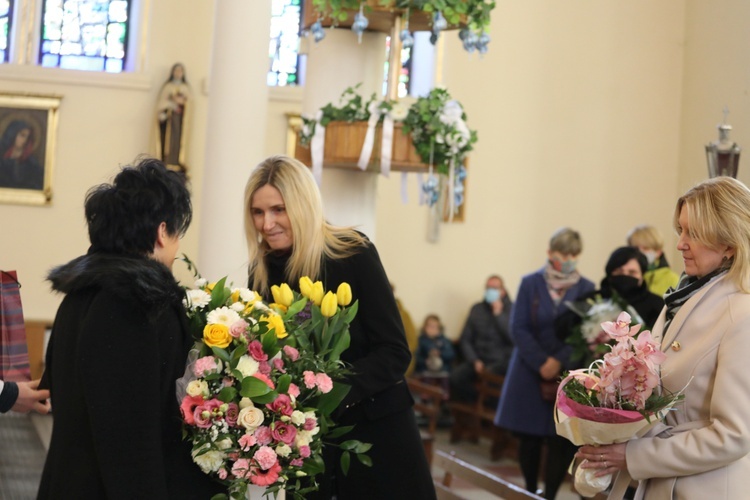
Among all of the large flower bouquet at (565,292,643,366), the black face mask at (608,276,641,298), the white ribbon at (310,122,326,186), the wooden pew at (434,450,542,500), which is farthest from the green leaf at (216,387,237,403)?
the black face mask at (608,276,641,298)

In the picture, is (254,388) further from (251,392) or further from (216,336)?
(216,336)

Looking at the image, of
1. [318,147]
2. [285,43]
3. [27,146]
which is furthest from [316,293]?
[285,43]

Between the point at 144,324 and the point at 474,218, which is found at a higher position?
the point at 474,218

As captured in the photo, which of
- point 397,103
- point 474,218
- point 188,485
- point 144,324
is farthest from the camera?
point 474,218

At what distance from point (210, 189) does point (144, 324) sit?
4229mm

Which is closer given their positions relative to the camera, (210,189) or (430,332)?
(210,189)

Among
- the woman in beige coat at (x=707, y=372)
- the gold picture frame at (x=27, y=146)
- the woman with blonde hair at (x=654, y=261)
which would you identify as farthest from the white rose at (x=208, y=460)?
the gold picture frame at (x=27, y=146)

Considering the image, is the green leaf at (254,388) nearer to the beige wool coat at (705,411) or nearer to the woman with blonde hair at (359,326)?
the woman with blonde hair at (359,326)

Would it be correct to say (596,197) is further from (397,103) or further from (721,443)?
(721,443)

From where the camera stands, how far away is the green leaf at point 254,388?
8.05 ft

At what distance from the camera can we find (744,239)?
8.92ft

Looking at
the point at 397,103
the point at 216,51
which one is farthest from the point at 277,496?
the point at 216,51

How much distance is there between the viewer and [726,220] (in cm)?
272

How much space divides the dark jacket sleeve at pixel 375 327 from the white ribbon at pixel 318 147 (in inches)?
83.0
